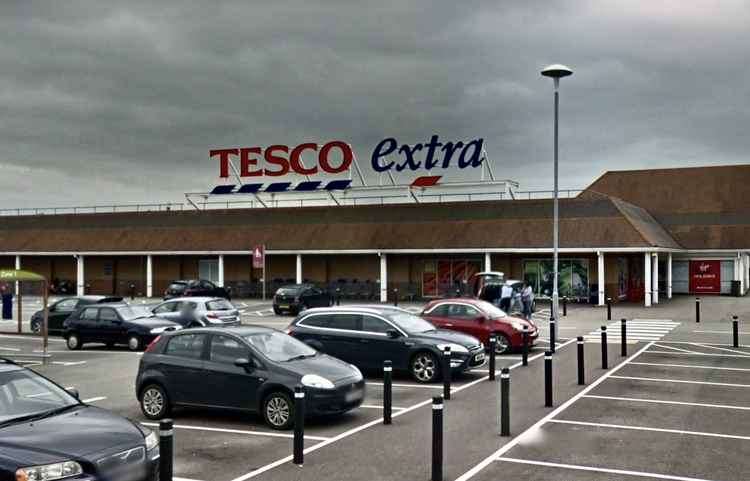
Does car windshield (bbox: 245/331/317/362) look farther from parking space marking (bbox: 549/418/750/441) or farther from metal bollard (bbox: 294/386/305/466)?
parking space marking (bbox: 549/418/750/441)

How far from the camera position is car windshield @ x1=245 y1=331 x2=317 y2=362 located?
1273 cm

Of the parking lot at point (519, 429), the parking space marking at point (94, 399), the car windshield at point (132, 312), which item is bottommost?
the parking space marking at point (94, 399)

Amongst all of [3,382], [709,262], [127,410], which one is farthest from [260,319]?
[709,262]

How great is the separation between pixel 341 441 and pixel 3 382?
454cm

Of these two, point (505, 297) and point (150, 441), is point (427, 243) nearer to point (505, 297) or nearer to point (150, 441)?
point (505, 297)

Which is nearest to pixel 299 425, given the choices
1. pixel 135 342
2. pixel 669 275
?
pixel 135 342

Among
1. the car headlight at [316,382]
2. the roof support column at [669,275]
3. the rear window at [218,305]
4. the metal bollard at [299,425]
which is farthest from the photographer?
the roof support column at [669,275]

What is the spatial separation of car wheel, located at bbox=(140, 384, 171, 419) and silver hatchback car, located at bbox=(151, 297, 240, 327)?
41.8 ft

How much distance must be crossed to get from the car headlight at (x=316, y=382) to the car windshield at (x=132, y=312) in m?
14.0

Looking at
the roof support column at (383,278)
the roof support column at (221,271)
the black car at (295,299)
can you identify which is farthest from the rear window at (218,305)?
the roof support column at (221,271)

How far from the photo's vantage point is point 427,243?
154ft

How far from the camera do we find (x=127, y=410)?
45.8ft

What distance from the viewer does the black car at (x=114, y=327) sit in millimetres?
24016

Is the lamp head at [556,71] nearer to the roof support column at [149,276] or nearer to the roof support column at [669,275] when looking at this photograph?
the roof support column at [669,275]
